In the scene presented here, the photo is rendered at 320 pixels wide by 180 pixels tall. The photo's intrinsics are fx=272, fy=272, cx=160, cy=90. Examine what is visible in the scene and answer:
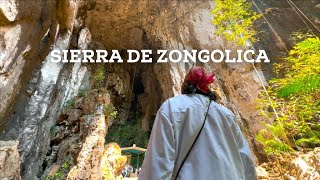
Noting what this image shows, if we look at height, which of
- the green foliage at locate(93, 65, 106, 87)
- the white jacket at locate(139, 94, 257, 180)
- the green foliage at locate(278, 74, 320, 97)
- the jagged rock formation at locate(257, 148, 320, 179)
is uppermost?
the green foliage at locate(93, 65, 106, 87)

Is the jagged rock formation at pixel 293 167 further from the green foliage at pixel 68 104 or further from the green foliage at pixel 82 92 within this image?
the green foliage at pixel 82 92

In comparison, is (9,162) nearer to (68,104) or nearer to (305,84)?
(68,104)

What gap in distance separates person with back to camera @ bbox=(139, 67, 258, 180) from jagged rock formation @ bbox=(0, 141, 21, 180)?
192 inches

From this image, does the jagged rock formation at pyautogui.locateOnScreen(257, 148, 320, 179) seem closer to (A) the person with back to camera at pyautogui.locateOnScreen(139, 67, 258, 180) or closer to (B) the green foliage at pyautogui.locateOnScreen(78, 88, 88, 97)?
(A) the person with back to camera at pyautogui.locateOnScreen(139, 67, 258, 180)

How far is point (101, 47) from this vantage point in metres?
14.5

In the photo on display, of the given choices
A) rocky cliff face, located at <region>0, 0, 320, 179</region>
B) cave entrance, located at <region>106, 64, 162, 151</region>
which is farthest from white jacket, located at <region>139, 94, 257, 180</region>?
cave entrance, located at <region>106, 64, 162, 151</region>

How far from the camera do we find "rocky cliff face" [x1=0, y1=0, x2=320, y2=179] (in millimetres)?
6691

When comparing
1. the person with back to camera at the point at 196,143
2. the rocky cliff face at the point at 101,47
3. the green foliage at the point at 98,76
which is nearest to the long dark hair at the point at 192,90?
the person with back to camera at the point at 196,143

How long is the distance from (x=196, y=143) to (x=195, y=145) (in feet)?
0.05

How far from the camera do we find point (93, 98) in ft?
32.9

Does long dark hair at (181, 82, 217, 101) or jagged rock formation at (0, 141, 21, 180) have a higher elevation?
long dark hair at (181, 82, 217, 101)

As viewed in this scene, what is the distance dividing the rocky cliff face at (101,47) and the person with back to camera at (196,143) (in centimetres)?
522

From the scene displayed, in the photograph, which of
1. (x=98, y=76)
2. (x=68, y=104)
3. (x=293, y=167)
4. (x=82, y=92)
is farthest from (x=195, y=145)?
(x=98, y=76)

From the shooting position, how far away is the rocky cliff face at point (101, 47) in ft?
22.0
